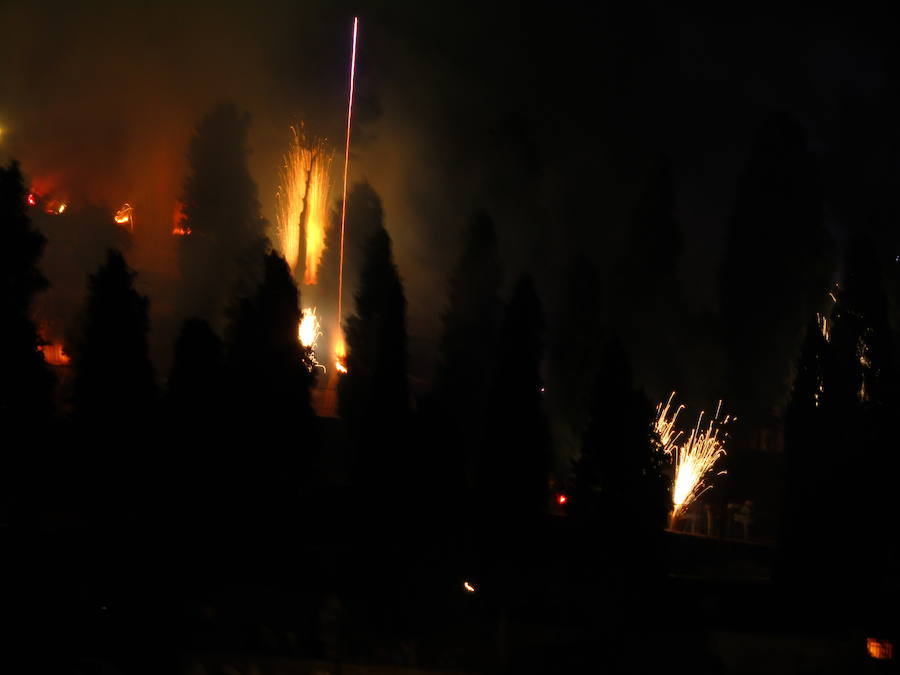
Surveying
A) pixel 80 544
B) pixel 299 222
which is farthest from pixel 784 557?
pixel 299 222

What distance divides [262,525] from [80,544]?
289 centimetres

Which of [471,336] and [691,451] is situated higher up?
[471,336]

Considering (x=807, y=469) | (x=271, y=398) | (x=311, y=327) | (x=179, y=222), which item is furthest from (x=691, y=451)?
(x=179, y=222)

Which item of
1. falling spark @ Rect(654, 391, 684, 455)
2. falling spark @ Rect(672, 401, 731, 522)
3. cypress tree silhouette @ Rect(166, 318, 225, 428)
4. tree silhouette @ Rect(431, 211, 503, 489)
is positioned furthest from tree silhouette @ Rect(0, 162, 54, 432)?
falling spark @ Rect(654, 391, 684, 455)

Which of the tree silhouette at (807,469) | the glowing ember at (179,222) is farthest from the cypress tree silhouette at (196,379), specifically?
the glowing ember at (179,222)

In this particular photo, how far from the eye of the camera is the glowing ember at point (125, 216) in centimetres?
2917

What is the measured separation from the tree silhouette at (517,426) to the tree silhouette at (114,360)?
623 centimetres

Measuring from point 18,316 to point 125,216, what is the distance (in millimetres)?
13677

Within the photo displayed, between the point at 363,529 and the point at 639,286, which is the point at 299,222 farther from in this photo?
the point at 363,529

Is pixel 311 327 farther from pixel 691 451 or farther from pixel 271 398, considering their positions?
pixel 691 451

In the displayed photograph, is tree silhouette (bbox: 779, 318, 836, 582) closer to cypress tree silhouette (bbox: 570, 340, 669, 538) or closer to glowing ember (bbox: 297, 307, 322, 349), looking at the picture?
cypress tree silhouette (bbox: 570, 340, 669, 538)

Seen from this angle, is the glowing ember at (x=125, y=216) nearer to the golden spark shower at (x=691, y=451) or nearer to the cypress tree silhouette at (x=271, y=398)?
the cypress tree silhouette at (x=271, y=398)

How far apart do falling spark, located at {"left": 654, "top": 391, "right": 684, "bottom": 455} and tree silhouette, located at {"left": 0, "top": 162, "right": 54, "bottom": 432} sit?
14.2 meters

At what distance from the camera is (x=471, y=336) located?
23344 mm
